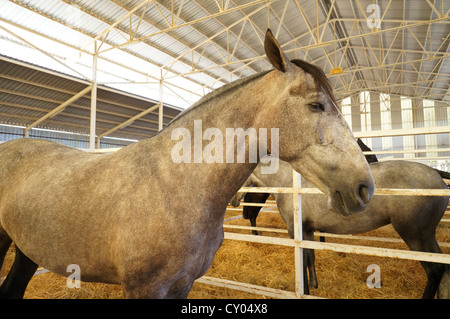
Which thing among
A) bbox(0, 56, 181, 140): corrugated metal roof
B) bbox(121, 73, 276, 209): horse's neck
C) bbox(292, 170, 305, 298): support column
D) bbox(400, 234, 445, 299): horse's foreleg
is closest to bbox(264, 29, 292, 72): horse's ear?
bbox(121, 73, 276, 209): horse's neck

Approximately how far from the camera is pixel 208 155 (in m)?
1.18

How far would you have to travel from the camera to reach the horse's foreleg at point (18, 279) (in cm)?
166

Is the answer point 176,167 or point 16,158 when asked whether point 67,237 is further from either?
point 16,158

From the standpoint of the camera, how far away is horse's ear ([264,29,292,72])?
3.53ft

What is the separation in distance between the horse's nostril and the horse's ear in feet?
1.91

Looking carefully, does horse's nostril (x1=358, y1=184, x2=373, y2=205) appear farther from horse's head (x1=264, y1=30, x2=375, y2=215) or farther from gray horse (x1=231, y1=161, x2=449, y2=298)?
gray horse (x1=231, y1=161, x2=449, y2=298)

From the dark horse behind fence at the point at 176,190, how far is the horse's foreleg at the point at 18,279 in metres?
0.49

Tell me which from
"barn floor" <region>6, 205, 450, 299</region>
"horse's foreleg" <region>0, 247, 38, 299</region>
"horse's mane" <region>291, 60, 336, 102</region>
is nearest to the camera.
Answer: "horse's mane" <region>291, 60, 336, 102</region>

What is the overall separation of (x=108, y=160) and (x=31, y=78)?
38.0 ft

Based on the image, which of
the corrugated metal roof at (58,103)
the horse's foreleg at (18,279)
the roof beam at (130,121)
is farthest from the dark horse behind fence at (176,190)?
the roof beam at (130,121)

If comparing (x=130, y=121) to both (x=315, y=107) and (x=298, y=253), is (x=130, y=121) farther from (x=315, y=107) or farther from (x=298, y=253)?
(x=315, y=107)

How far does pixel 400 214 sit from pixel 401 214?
0.01 metres

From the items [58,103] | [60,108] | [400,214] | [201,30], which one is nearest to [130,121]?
[60,108]

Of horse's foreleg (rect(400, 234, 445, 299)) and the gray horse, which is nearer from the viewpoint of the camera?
horse's foreleg (rect(400, 234, 445, 299))
